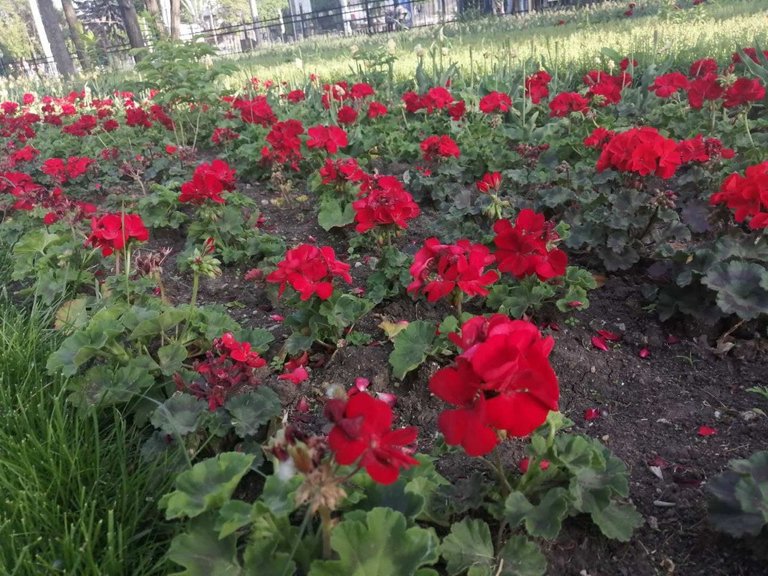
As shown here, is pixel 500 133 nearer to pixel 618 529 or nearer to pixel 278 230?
pixel 278 230

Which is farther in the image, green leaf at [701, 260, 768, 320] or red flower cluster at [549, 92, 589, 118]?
red flower cluster at [549, 92, 589, 118]

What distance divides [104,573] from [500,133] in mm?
3516

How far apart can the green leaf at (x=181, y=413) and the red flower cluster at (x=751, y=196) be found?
1.74 meters

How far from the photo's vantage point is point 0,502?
4.99ft

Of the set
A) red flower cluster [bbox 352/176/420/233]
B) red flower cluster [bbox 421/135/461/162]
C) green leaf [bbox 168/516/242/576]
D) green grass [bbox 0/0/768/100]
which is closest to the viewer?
green leaf [bbox 168/516/242/576]

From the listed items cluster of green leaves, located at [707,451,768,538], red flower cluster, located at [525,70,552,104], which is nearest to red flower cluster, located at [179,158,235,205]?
cluster of green leaves, located at [707,451,768,538]

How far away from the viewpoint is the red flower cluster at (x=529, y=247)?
191 centimetres

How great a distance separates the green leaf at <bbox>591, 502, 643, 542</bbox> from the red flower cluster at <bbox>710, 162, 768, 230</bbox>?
1.04 meters

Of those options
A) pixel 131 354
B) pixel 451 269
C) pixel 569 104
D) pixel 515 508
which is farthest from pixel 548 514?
pixel 569 104

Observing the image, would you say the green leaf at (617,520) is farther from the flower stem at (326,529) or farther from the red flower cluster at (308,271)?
the red flower cluster at (308,271)

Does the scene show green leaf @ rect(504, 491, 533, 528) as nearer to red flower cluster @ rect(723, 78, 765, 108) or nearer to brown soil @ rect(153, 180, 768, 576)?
brown soil @ rect(153, 180, 768, 576)

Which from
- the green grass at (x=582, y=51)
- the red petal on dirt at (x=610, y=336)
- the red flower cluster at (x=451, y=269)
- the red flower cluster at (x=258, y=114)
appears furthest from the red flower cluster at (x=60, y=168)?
the red petal on dirt at (x=610, y=336)

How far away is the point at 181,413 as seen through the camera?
1717 mm

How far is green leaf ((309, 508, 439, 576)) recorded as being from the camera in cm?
111
